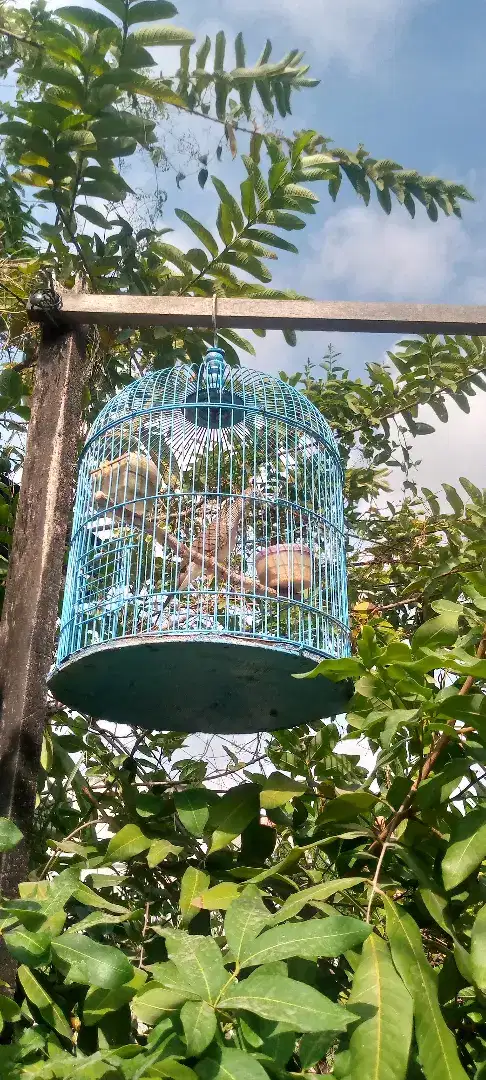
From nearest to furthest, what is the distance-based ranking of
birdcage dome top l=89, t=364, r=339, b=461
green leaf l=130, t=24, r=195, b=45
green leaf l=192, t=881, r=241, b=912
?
green leaf l=192, t=881, r=241, b=912
birdcage dome top l=89, t=364, r=339, b=461
green leaf l=130, t=24, r=195, b=45

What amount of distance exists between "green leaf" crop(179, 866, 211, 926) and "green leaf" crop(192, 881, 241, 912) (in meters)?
0.01

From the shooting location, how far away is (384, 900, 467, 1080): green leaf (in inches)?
54.9

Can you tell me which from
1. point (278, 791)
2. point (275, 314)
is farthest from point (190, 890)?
point (275, 314)

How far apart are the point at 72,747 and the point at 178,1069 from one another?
1.80 m

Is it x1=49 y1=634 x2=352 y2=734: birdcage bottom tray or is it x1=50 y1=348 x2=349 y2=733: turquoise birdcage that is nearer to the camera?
x1=49 y1=634 x2=352 y2=734: birdcage bottom tray

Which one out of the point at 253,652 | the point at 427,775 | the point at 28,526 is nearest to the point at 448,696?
the point at 427,775

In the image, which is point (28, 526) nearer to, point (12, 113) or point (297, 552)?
point (297, 552)

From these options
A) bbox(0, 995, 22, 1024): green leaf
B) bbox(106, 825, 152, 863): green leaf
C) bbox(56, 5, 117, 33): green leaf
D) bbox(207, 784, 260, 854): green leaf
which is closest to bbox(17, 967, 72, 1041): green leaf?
bbox(0, 995, 22, 1024): green leaf

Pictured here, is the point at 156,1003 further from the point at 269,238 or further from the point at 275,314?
the point at 269,238

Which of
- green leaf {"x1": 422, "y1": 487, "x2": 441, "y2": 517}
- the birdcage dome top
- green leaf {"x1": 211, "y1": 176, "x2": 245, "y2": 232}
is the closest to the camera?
the birdcage dome top

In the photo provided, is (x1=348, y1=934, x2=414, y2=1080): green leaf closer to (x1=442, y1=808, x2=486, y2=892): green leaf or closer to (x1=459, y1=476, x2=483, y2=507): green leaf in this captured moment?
(x1=442, y1=808, x2=486, y2=892): green leaf

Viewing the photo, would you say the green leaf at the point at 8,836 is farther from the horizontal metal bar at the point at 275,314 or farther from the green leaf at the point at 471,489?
the green leaf at the point at 471,489

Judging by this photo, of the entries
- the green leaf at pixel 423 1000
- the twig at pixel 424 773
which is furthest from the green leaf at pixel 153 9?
the green leaf at pixel 423 1000

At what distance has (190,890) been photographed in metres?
1.82
